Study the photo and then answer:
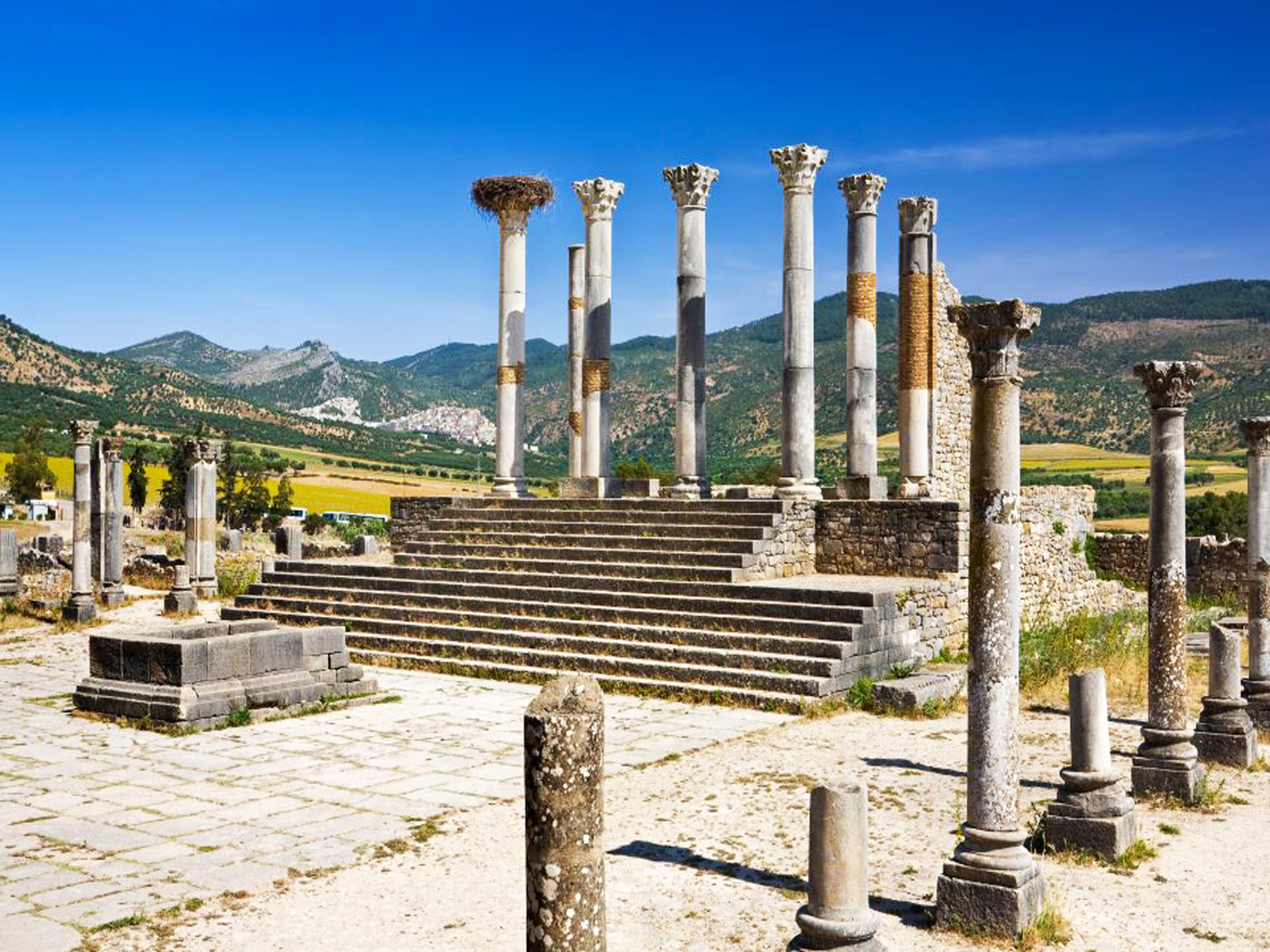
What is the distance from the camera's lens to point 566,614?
55.3ft

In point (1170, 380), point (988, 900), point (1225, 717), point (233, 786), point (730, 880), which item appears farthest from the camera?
point (1225, 717)

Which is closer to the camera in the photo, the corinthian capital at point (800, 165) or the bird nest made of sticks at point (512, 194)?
the corinthian capital at point (800, 165)

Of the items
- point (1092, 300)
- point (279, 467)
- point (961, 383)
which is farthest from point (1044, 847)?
point (1092, 300)

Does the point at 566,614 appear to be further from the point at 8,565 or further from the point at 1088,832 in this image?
the point at 8,565

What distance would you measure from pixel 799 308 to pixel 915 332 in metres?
2.63

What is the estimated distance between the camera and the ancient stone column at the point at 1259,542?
495 inches

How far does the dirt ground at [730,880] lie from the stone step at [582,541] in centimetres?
745

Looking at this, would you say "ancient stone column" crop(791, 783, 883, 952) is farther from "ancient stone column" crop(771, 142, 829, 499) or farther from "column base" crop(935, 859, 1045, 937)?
"ancient stone column" crop(771, 142, 829, 499)

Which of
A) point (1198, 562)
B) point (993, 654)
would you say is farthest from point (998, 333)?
point (1198, 562)

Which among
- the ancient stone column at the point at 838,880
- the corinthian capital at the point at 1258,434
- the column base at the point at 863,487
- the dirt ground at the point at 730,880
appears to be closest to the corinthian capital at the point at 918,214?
the column base at the point at 863,487

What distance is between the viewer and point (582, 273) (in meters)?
25.8

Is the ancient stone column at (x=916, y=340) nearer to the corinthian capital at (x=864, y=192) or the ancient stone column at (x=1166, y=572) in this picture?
the corinthian capital at (x=864, y=192)

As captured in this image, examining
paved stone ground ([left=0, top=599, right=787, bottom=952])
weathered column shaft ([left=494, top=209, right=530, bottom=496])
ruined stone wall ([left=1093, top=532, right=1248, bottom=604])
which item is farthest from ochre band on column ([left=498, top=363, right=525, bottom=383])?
ruined stone wall ([left=1093, top=532, right=1248, bottom=604])

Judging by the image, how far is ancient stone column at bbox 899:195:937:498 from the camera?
20.6m
